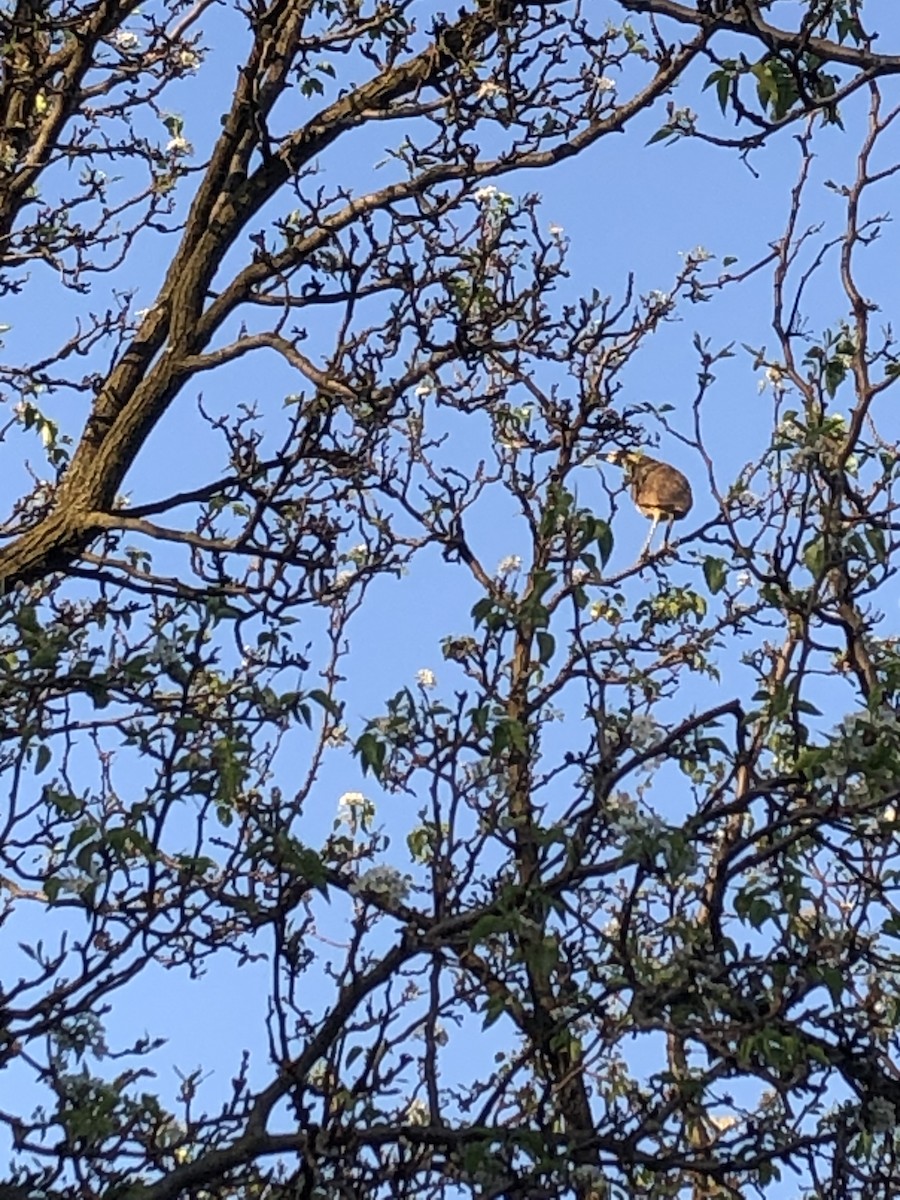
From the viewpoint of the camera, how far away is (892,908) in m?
3.79

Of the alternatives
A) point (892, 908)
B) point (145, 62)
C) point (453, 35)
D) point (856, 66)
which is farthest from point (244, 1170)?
point (145, 62)

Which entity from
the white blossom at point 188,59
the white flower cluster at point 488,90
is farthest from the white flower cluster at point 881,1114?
the white blossom at point 188,59

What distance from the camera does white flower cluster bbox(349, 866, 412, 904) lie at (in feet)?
12.4

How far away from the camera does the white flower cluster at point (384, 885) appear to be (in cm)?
377

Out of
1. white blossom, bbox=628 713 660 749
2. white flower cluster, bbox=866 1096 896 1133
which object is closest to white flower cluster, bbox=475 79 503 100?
white blossom, bbox=628 713 660 749

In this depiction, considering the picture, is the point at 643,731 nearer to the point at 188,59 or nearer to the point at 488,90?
the point at 488,90

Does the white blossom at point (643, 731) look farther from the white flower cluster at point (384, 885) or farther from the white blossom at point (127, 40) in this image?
the white blossom at point (127, 40)

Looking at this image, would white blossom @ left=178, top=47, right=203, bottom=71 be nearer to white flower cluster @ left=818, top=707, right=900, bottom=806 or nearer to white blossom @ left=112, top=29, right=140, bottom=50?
white blossom @ left=112, top=29, right=140, bottom=50

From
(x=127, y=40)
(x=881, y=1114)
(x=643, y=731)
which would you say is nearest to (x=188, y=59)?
(x=127, y=40)

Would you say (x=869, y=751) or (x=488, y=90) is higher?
(x=488, y=90)

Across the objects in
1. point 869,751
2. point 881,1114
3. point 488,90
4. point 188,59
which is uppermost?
point 188,59

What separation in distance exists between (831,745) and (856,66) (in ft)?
5.07

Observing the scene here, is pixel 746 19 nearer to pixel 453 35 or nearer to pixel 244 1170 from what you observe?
pixel 453 35

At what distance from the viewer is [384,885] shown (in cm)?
377
